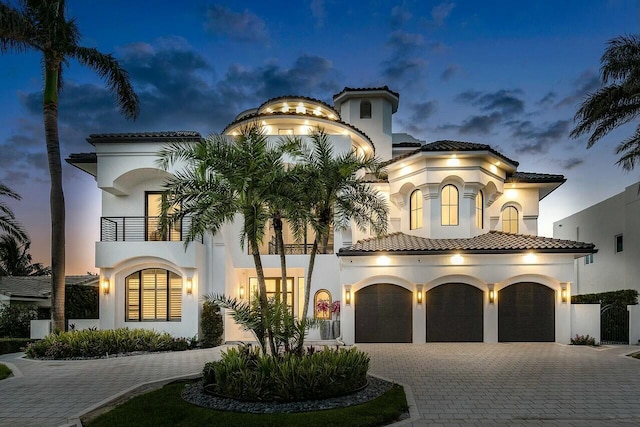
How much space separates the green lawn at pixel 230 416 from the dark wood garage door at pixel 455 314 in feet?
32.0

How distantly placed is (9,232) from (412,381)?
18.4 metres

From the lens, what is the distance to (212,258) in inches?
768

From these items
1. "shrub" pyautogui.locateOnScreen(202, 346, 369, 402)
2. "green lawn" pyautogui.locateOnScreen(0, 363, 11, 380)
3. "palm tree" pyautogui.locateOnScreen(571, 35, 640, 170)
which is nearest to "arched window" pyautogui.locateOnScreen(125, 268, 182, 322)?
"green lawn" pyautogui.locateOnScreen(0, 363, 11, 380)

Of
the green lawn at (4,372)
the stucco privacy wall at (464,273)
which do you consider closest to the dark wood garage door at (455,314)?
the stucco privacy wall at (464,273)

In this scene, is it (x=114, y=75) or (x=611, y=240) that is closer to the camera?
(x=114, y=75)

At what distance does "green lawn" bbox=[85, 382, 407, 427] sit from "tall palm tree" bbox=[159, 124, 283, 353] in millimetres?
2170

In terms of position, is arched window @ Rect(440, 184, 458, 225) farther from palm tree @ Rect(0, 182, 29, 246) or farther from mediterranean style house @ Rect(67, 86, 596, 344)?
palm tree @ Rect(0, 182, 29, 246)

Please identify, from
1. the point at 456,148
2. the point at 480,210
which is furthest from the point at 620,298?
the point at 456,148

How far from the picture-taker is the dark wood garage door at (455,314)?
18.5 meters

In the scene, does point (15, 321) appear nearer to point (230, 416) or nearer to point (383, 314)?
point (383, 314)

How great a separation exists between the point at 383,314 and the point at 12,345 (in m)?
14.5

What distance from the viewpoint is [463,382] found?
36.5 ft

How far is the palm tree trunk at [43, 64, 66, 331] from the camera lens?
54.0ft

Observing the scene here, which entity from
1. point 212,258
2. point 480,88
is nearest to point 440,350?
point 212,258
